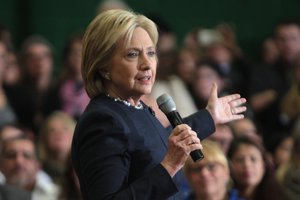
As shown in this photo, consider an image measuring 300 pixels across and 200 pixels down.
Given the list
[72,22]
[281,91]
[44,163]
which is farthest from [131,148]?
[72,22]

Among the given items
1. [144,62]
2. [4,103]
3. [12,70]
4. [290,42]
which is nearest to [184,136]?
[144,62]

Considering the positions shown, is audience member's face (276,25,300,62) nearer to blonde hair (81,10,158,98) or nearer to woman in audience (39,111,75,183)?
woman in audience (39,111,75,183)

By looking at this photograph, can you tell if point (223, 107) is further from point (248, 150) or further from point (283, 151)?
point (283, 151)

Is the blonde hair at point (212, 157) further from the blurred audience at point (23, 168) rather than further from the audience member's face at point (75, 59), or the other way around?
the audience member's face at point (75, 59)

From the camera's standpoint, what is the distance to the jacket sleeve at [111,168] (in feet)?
10.1

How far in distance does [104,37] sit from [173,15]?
22.6 feet

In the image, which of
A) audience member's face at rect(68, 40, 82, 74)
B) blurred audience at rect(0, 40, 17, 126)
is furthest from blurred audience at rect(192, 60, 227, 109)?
blurred audience at rect(0, 40, 17, 126)

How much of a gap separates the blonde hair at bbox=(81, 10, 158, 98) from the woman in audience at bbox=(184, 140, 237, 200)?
2.03 metres

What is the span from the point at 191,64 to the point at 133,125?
510cm

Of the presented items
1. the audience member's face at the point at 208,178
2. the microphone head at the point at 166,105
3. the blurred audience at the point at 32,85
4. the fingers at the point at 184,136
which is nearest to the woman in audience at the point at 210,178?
the audience member's face at the point at 208,178

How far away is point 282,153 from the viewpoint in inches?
269

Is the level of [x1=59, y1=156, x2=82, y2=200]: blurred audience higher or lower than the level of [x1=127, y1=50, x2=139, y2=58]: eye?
lower

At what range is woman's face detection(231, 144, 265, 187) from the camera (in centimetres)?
574

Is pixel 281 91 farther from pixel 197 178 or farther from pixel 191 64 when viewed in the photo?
pixel 197 178
